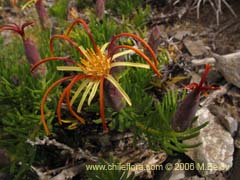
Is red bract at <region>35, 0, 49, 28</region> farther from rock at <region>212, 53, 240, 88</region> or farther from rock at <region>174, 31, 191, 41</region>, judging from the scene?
rock at <region>212, 53, 240, 88</region>

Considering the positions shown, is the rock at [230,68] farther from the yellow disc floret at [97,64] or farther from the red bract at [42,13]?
the red bract at [42,13]

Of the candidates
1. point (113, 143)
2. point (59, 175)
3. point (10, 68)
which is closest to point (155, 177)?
point (113, 143)

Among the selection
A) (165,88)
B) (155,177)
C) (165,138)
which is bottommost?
(155,177)

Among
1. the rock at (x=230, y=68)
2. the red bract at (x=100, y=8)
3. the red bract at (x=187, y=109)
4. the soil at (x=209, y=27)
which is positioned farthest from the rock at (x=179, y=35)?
the red bract at (x=187, y=109)

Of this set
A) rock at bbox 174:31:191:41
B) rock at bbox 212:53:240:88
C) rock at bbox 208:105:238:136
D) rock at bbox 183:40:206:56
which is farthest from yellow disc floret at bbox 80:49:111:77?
rock at bbox 174:31:191:41

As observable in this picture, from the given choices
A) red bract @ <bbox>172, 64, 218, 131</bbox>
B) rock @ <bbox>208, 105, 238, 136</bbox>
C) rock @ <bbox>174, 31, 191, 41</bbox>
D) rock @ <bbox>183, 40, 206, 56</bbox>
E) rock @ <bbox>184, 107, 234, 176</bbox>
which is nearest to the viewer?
red bract @ <bbox>172, 64, 218, 131</bbox>

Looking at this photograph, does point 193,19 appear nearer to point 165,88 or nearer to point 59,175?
point 165,88
